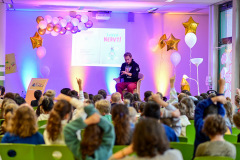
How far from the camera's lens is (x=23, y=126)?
347 centimetres

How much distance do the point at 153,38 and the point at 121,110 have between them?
11.0m

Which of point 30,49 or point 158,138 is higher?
point 30,49

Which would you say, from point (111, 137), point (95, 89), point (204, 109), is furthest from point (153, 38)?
point (111, 137)

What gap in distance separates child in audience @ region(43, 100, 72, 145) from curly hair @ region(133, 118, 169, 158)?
111 centimetres

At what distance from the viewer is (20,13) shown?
13.8 m

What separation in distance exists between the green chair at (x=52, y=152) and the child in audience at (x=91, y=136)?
1.27 feet

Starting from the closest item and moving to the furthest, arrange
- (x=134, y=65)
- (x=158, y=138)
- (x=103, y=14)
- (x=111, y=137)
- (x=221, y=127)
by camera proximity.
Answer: (x=158, y=138)
(x=111, y=137)
(x=221, y=127)
(x=134, y=65)
(x=103, y=14)

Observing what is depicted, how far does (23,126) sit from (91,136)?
1023 mm

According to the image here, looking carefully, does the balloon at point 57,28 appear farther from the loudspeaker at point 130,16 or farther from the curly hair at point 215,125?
the curly hair at point 215,125

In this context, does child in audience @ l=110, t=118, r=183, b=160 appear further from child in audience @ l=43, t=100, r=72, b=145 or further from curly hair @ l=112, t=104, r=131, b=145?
child in audience @ l=43, t=100, r=72, b=145

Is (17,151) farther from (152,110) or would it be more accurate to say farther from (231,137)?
(231,137)

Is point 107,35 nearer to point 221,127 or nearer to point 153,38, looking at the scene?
point 153,38

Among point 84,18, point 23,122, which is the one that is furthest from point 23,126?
point 84,18

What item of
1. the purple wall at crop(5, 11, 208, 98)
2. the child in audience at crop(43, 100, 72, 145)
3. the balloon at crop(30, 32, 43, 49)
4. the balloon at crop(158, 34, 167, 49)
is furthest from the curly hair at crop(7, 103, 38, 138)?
the purple wall at crop(5, 11, 208, 98)
